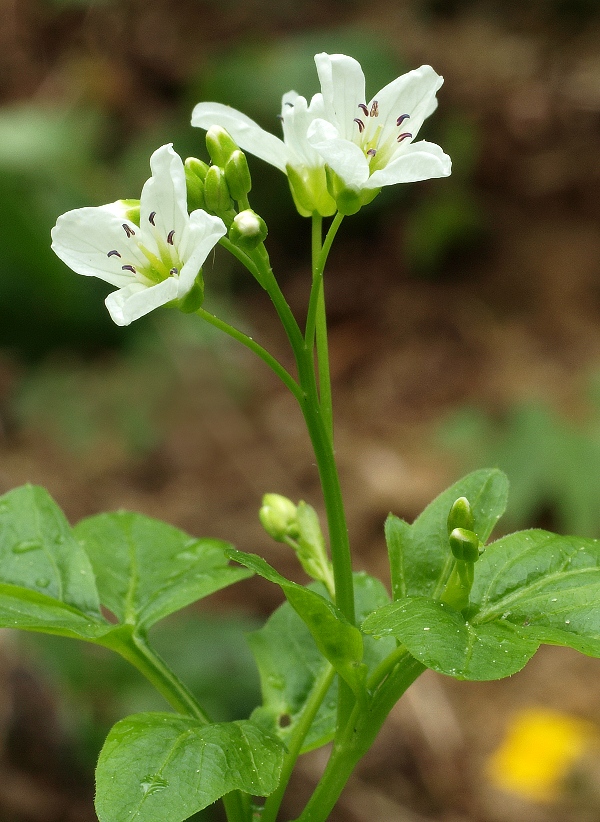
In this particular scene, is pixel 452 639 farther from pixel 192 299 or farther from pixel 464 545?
pixel 192 299

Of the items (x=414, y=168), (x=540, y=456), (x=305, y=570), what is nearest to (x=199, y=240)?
(x=414, y=168)

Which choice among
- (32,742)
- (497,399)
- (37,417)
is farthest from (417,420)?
(32,742)

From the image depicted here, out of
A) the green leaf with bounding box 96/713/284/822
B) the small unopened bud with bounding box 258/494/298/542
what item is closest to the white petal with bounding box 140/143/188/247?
the small unopened bud with bounding box 258/494/298/542

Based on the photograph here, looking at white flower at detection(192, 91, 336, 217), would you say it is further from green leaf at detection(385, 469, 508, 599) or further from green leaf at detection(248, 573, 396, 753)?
green leaf at detection(248, 573, 396, 753)

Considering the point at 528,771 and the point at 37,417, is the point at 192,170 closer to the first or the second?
the point at 528,771

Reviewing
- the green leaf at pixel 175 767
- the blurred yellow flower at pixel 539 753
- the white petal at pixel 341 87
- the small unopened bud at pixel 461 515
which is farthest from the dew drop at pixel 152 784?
the blurred yellow flower at pixel 539 753
